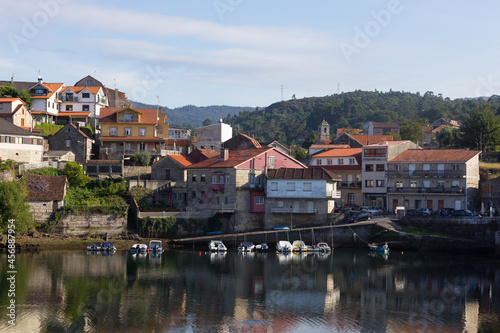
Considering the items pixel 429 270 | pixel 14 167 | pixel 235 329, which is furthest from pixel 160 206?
pixel 235 329

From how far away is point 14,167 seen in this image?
72.4m

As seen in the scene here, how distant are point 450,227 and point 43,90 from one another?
212ft

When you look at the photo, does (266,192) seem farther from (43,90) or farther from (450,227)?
(43,90)

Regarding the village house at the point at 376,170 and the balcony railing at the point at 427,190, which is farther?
the village house at the point at 376,170

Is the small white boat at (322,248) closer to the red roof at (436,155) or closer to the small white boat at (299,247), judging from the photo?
the small white boat at (299,247)

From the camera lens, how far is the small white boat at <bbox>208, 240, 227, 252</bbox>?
6538 cm

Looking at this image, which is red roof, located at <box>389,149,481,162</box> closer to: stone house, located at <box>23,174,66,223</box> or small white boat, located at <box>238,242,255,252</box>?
small white boat, located at <box>238,242,255,252</box>

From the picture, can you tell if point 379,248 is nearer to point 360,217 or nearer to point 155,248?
point 360,217

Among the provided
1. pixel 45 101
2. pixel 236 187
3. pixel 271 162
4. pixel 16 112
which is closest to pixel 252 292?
pixel 236 187

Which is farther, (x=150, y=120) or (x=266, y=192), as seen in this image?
(x=150, y=120)

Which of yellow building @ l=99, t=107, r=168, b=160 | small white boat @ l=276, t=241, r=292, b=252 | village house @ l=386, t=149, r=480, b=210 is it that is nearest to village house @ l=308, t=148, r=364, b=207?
village house @ l=386, t=149, r=480, b=210

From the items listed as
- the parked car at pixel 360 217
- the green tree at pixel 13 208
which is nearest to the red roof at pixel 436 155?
the parked car at pixel 360 217

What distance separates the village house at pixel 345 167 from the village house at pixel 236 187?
11140mm

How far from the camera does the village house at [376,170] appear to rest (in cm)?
7969
